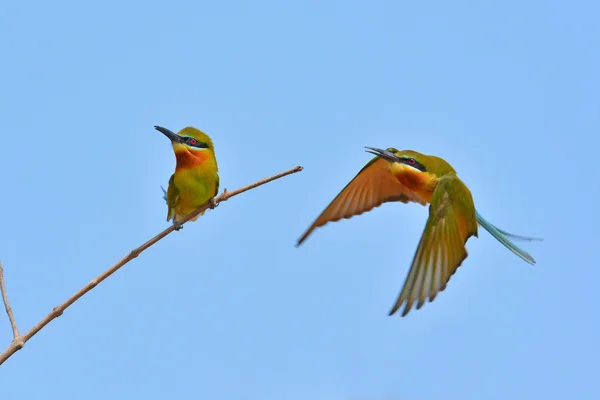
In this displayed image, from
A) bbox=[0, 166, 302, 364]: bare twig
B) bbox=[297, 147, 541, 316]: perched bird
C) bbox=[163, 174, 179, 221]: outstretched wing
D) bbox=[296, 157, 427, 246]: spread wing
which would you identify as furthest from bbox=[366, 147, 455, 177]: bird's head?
bbox=[0, 166, 302, 364]: bare twig

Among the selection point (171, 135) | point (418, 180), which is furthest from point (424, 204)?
point (171, 135)

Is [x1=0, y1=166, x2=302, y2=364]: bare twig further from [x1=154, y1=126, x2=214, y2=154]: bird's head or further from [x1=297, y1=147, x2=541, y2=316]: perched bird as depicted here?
[x1=154, y1=126, x2=214, y2=154]: bird's head

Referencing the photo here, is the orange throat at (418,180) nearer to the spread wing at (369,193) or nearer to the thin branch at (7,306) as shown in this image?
the spread wing at (369,193)

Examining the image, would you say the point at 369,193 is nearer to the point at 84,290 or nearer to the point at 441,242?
the point at 441,242

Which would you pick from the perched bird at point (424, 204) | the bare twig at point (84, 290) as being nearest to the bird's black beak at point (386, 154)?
the perched bird at point (424, 204)

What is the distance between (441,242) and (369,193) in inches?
37.4

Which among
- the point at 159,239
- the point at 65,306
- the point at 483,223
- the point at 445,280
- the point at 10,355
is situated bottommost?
the point at 10,355

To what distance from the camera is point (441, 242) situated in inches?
136

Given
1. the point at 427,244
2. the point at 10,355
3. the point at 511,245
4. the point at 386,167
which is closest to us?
the point at 10,355

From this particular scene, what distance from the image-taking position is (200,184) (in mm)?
3850

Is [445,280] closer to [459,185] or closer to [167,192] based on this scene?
[459,185]

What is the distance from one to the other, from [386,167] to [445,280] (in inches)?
45.5

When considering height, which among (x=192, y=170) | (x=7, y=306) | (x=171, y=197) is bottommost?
(x=7, y=306)

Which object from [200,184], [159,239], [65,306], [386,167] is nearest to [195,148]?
[200,184]
